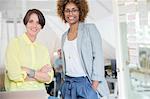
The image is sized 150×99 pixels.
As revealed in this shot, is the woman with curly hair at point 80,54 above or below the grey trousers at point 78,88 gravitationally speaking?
above

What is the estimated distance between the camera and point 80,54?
220 centimetres

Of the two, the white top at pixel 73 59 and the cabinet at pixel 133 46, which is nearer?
the white top at pixel 73 59

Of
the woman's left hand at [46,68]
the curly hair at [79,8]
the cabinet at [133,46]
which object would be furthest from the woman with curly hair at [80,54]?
the cabinet at [133,46]

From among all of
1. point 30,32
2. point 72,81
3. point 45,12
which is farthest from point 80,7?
point 72,81

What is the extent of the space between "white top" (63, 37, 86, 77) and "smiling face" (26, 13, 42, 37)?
9.6 inches

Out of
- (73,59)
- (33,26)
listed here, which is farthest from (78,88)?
(33,26)

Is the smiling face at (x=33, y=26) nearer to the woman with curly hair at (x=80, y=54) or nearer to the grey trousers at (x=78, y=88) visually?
the woman with curly hair at (x=80, y=54)

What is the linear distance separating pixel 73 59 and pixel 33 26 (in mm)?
397

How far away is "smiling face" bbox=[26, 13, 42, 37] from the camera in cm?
214

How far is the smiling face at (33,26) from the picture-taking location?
214cm

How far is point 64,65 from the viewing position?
222 cm

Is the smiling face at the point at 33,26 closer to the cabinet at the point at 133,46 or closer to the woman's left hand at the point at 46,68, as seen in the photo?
the woman's left hand at the point at 46,68

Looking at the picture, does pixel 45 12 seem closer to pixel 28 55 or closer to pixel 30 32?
pixel 30 32

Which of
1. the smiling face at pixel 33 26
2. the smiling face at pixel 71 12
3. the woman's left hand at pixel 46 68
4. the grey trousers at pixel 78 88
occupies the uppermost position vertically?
the smiling face at pixel 71 12
